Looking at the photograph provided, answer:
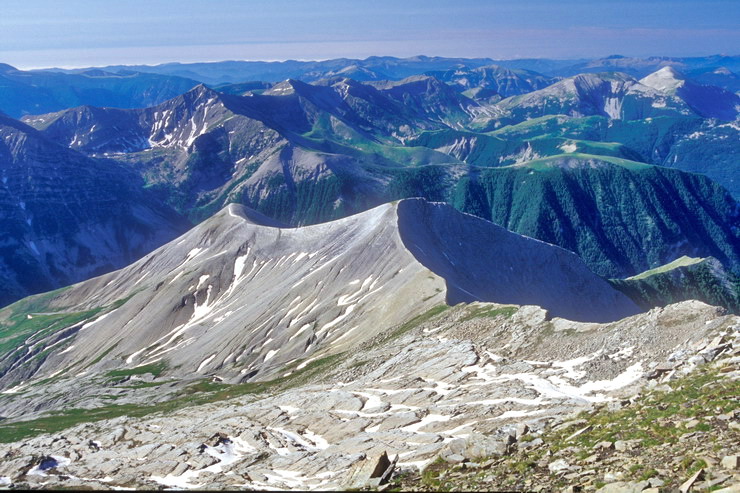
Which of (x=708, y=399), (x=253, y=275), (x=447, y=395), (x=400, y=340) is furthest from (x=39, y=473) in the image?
(x=253, y=275)

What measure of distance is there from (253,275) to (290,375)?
81305 millimetres

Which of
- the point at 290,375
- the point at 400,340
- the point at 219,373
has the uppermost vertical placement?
the point at 400,340

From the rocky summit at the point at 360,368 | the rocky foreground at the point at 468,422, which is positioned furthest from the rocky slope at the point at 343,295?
the rocky foreground at the point at 468,422

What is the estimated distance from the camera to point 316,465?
56750 millimetres

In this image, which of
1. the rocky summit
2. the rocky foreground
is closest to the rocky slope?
the rocky summit

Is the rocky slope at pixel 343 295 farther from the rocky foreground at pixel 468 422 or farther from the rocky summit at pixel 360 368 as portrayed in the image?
the rocky foreground at pixel 468 422

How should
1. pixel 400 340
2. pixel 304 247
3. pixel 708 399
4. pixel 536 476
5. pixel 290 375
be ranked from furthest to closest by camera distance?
pixel 304 247
pixel 290 375
pixel 400 340
pixel 708 399
pixel 536 476

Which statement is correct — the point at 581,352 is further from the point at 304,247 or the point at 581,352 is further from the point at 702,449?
A: the point at 304,247

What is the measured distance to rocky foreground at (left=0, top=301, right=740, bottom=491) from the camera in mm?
35781

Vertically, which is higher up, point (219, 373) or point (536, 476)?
point (536, 476)

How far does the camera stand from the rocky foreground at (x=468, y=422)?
→ 35.8 meters

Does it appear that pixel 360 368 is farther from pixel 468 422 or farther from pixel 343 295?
pixel 343 295

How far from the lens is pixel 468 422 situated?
60.0 meters

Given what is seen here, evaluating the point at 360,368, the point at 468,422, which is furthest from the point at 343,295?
the point at 468,422
